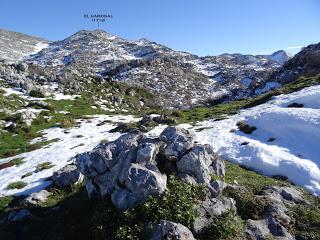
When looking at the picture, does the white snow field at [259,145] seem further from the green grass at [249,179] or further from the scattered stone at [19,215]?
the scattered stone at [19,215]

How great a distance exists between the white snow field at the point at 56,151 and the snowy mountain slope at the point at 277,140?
7565 mm

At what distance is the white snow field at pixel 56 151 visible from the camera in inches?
1241

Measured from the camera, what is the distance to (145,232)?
60.2ft

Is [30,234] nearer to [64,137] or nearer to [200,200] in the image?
[200,200]

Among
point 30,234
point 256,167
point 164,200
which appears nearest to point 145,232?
point 164,200

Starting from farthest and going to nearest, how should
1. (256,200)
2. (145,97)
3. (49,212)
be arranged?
(145,97) → (49,212) → (256,200)

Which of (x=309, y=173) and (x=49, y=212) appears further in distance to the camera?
(x=309, y=173)

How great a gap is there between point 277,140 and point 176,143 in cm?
1426

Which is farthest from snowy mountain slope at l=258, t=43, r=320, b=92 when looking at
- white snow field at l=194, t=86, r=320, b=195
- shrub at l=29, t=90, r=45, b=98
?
shrub at l=29, t=90, r=45, b=98

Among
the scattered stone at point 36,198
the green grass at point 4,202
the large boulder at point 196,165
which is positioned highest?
the large boulder at point 196,165

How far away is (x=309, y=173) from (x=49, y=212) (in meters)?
17.2

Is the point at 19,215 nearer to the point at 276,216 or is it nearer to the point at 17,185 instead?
the point at 17,185

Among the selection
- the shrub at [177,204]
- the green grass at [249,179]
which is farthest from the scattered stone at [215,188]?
the green grass at [249,179]

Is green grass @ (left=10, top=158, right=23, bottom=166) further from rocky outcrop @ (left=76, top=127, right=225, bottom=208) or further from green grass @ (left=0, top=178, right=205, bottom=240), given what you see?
rocky outcrop @ (left=76, top=127, right=225, bottom=208)
